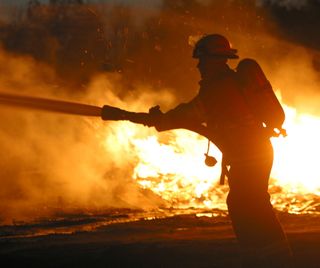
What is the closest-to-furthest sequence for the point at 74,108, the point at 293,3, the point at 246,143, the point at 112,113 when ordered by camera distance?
1. the point at 246,143
2. the point at 112,113
3. the point at 74,108
4. the point at 293,3

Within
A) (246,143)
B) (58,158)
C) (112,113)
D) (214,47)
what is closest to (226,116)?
(246,143)

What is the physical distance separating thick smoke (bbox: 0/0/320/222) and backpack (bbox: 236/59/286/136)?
2677 mm

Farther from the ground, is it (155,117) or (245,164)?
(155,117)

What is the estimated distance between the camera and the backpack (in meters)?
4.73

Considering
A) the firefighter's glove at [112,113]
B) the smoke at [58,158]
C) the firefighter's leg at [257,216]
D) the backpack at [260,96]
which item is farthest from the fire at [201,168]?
the backpack at [260,96]

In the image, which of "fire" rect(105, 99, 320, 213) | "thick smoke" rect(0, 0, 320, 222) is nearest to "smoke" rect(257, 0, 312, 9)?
"thick smoke" rect(0, 0, 320, 222)

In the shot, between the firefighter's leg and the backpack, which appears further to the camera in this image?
the firefighter's leg

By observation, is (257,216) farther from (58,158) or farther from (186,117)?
(58,158)

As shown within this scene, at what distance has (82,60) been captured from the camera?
2466cm

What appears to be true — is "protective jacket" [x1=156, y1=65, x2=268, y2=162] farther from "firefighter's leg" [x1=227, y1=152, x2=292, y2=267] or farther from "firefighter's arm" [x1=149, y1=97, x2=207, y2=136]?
"firefighter's leg" [x1=227, y1=152, x2=292, y2=267]

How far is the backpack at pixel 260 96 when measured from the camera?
4734 millimetres

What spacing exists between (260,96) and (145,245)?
10.3ft

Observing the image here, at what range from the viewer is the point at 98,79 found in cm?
1677

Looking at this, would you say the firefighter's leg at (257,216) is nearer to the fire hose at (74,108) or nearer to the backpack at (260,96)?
the backpack at (260,96)
